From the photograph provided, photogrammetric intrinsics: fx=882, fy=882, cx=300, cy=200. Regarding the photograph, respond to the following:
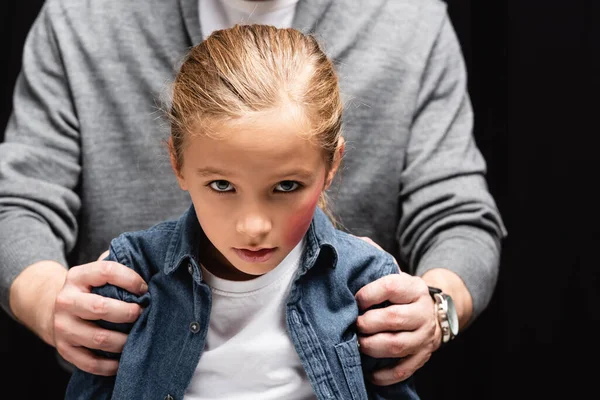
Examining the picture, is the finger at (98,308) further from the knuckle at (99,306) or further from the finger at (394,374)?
the finger at (394,374)

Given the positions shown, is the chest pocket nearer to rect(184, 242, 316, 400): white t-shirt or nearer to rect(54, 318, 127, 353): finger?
rect(184, 242, 316, 400): white t-shirt

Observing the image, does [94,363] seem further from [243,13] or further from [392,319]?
[243,13]

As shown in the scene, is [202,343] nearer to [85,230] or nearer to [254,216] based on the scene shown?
[254,216]

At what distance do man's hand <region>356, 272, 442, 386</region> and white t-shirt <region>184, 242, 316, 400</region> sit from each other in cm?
10

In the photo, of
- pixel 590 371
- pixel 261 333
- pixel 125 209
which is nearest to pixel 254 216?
pixel 261 333

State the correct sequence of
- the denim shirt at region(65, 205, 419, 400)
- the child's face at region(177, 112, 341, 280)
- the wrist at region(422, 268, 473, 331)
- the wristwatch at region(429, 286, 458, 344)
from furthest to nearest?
1. the wrist at region(422, 268, 473, 331)
2. the wristwatch at region(429, 286, 458, 344)
3. the denim shirt at region(65, 205, 419, 400)
4. the child's face at region(177, 112, 341, 280)

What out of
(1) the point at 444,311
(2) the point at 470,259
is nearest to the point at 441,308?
(1) the point at 444,311

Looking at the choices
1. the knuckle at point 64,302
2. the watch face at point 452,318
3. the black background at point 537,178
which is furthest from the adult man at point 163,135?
the knuckle at point 64,302

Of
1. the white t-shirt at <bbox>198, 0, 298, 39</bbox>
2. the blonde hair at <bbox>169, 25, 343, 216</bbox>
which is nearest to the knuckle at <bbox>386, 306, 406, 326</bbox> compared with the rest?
the blonde hair at <bbox>169, 25, 343, 216</bbox>

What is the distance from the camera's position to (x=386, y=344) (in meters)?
1.13

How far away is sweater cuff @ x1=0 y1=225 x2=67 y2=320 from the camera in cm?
144

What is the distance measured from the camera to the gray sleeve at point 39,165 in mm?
1463

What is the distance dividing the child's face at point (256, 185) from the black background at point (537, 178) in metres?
0.68

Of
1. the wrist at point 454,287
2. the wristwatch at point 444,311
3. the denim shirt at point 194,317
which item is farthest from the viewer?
the wrist at point 454,287
